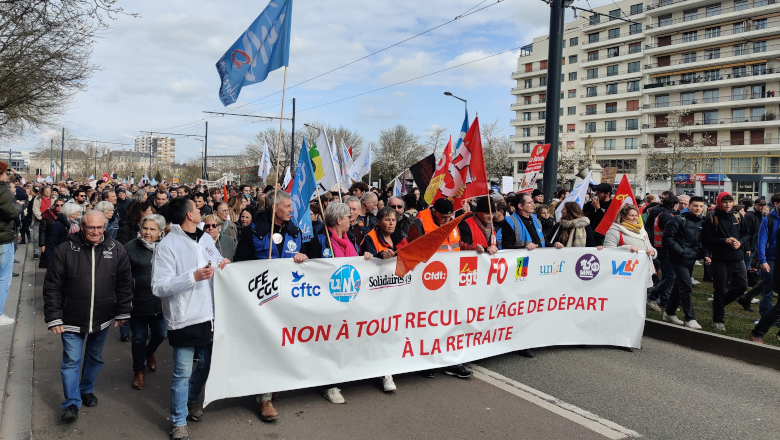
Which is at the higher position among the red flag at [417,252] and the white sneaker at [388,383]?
the red flag at [417,252]

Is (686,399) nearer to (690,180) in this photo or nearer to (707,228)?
(707,228)

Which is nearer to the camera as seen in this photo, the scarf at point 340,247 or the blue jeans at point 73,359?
the blue jeans at point 73,359

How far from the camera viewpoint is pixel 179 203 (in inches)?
160

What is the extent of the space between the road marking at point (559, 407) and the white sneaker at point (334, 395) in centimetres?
146

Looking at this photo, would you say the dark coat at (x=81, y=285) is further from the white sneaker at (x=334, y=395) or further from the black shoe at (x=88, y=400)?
the white sneaker at (x=334, y=395)

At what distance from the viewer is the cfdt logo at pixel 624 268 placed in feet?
21.3

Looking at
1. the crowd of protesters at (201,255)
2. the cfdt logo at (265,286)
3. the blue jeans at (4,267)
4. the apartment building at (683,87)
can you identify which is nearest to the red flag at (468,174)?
the crowd of protesters at (201,255)

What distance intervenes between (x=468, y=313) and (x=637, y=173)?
6705 cm

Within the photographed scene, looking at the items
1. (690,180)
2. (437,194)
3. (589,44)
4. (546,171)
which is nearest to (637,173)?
(690,180)

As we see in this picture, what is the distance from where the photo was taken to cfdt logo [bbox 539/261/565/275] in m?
6.03

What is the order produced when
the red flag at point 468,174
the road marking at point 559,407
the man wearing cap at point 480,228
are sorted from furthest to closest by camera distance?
the man wearing cap at point 480,228, the red flag at point 468,174, the road marking at point 559,407

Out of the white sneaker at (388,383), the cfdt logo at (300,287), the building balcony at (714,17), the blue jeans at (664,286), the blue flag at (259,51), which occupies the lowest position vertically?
the white sneaker at (388,383)

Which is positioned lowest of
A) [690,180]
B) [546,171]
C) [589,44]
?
[546,171]

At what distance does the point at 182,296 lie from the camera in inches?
157
